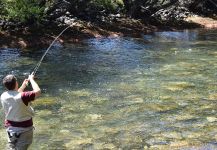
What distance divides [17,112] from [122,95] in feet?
29.1

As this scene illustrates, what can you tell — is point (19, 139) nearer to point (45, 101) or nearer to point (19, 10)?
point (45, 101)

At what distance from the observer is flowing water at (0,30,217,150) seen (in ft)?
39.9

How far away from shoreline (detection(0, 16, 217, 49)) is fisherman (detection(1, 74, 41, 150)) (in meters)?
19.7

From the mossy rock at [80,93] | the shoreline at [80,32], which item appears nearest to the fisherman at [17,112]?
the mossy rock at [80,93]

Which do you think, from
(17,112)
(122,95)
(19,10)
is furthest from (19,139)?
(19,10)

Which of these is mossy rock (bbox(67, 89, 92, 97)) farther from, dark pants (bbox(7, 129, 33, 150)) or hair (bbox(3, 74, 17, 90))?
hair (bbox(3, 74, 17, 90))

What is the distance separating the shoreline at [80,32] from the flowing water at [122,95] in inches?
56.5

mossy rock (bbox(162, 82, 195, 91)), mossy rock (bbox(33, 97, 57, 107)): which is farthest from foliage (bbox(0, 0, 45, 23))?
mossy rock (bbox(162, 82, 195, 91))

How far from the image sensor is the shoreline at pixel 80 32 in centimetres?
2875

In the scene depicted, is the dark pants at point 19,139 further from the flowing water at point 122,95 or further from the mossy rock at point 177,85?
the mossy rock at point 177,85

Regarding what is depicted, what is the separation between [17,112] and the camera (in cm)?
832

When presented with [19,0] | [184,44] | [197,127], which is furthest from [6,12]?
[197,127]

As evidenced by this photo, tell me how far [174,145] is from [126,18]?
29.1m

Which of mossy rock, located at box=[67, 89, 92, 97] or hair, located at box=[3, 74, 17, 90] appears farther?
mossy rock, located at box=[67, 89, 92, 97]
